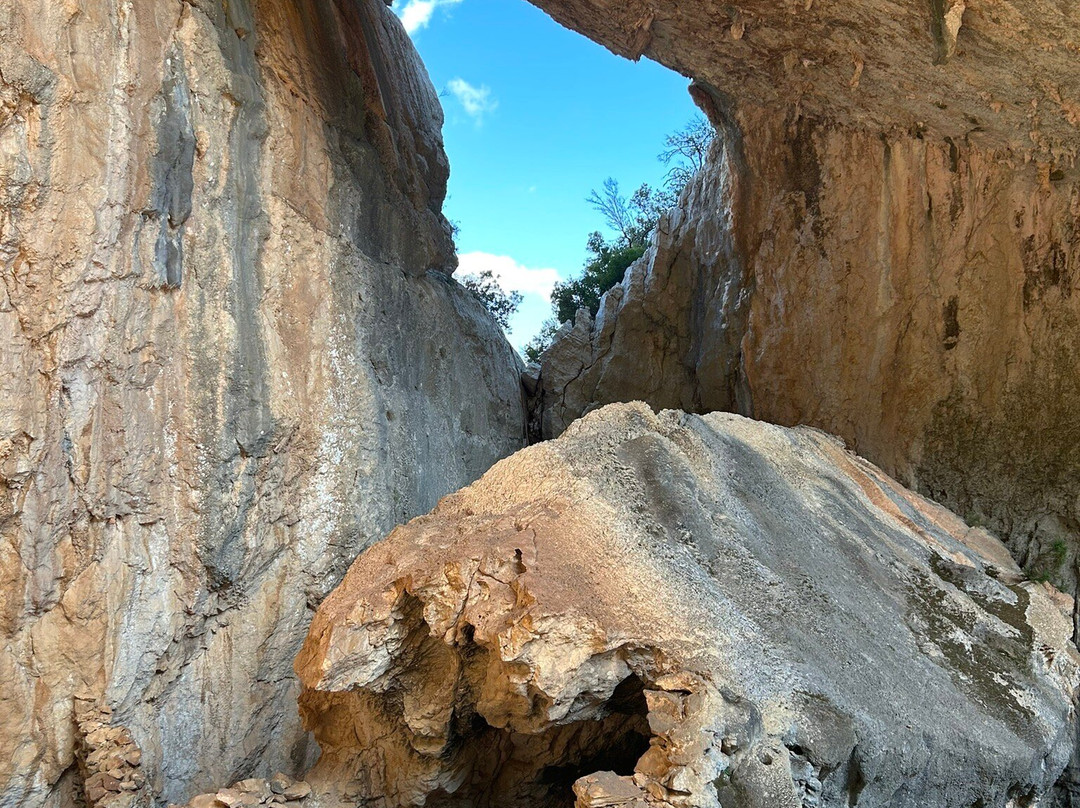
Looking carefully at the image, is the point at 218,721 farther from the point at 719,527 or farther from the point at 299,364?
the point at 719,527

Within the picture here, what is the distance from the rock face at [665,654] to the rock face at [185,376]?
1.36 metres

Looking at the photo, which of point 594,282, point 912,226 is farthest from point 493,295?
point 912,226

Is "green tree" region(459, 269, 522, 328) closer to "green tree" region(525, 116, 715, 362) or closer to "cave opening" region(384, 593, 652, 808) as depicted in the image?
"green tree" region(525, 116, 715, 362)

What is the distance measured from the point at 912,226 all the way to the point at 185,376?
6543mm

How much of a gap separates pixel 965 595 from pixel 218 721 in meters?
5.04

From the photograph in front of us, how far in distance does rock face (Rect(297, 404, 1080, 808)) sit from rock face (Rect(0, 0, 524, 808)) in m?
1.36

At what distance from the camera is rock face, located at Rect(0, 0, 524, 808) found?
5.18 metres

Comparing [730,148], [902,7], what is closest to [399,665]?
[902,7]

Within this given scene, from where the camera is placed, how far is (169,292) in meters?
5.97

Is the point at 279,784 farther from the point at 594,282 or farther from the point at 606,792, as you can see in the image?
the point at 594,282

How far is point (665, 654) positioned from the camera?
4.13m

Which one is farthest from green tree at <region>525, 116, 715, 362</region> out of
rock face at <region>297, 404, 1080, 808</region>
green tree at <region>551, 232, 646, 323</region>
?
rock face at <region>297, 404, 1080, 808</region>

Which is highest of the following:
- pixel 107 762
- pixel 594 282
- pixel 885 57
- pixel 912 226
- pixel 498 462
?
pixel 594 282

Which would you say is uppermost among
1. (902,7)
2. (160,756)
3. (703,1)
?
(703,1)
